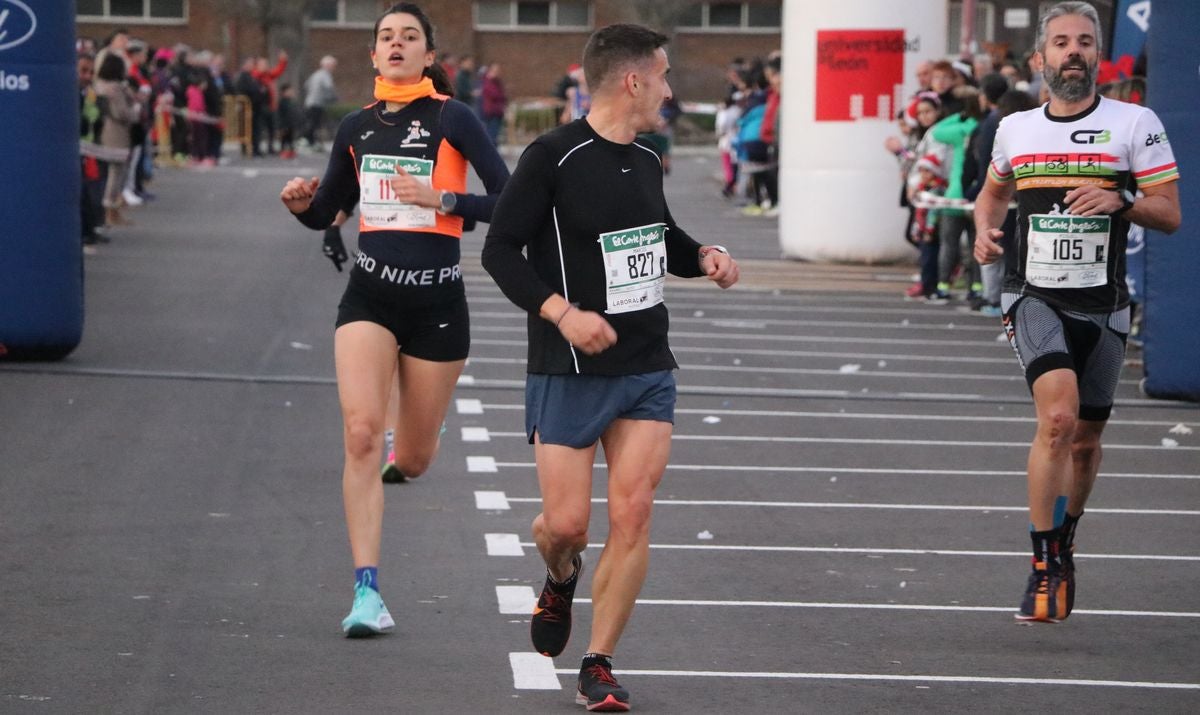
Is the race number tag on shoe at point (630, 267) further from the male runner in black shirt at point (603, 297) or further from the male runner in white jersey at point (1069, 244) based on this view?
the male runner in white jersey at point (1069, 244)

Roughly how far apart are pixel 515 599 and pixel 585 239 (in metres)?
1.96

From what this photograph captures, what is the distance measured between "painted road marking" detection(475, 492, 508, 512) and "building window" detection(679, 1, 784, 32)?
54.8 m

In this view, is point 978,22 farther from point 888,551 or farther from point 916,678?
point 916,678

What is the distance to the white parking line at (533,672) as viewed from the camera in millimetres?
5957

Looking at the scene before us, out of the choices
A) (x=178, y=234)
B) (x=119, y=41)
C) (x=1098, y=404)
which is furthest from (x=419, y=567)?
(x=119, y=41)

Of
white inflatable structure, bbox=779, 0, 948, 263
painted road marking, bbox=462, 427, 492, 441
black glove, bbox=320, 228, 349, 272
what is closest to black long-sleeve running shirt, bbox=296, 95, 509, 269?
black glove, bbox=320, 228, 349, 272

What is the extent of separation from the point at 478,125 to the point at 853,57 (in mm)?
14360

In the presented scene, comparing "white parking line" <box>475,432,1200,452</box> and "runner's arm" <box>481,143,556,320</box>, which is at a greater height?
"runner's arm" <box>481,143,556,320</box>

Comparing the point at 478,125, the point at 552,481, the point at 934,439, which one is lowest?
the point at 934,439

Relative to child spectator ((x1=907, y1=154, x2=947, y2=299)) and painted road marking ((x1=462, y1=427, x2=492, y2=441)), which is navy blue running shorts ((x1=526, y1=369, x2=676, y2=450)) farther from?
child spectator ((x1=907, y1=154, x2=947, y2=299))

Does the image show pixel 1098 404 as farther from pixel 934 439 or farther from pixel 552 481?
pixel 934 439

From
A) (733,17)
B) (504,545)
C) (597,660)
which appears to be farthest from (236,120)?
(597,660)

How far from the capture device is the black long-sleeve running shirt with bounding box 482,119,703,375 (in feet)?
18.3

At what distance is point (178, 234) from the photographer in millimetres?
23234
